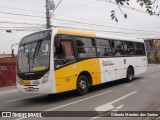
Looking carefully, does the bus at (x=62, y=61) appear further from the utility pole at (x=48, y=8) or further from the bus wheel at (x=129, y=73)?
the utility pole at (x=48, y=8)

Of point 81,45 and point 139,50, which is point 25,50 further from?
point 139,50

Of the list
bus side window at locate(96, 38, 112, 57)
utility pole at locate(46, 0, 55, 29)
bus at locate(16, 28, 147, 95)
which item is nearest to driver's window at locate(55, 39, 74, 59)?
bus at locate(16, 28, 147, 95)

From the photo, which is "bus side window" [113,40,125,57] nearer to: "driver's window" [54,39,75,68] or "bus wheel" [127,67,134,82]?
"bus wheel" [127,67,134,82]

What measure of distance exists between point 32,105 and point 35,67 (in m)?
1.52

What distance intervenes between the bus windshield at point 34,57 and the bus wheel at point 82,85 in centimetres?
213

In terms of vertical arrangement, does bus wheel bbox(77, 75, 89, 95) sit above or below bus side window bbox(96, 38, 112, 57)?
below

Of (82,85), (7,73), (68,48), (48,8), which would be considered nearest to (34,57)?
(68,48)

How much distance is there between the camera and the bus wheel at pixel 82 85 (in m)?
13.8

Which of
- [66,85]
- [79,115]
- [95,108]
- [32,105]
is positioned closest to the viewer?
[79,115]

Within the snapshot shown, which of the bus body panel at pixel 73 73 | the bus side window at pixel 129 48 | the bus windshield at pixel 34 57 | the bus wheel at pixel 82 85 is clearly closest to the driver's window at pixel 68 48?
the bus body panel at pixel 73 73

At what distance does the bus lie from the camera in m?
12.2

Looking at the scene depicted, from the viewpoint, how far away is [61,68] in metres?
12.6

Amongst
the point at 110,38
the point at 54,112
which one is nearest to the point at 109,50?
the point at 110,38

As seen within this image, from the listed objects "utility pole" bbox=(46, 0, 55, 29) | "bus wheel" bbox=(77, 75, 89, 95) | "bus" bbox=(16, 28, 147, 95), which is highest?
"utility pole" bbox=(46, 0, 55, 29)
